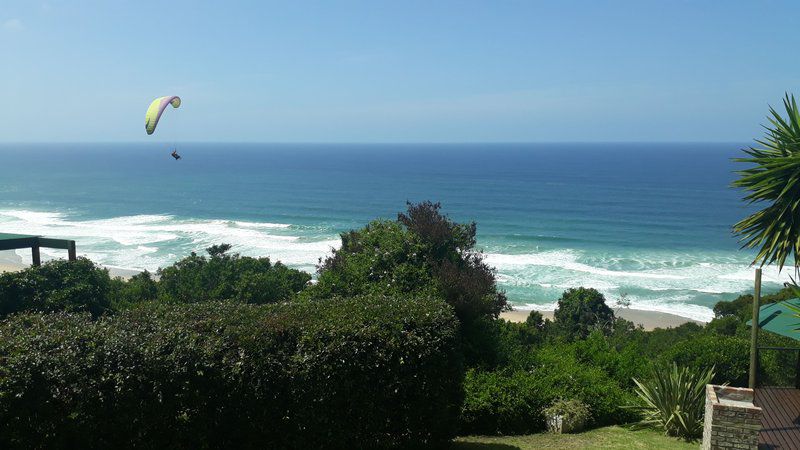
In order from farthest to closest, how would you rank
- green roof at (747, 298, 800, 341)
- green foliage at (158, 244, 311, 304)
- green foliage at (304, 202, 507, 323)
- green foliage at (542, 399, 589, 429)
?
green foliage at (158, 244, 311, 304) < green foliage at (304, 202, 507, 323) < green foliage at (542, 399, 589, 429) < green roof at (747, 298, 800, 341)

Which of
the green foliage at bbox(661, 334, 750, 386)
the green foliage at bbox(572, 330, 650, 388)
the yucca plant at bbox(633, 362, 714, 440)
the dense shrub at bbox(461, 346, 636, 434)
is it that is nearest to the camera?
the yucca plant at bbox(633, 362, 714, 440)

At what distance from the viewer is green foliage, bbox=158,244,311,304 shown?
60.8 feet

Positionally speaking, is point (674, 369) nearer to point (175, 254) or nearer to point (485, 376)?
point (485, 376)

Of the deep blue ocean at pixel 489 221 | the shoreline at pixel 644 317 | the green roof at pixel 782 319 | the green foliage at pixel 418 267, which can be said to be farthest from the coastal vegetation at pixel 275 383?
the shoreline at pixel 644 317

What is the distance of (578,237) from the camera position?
53.1 meters

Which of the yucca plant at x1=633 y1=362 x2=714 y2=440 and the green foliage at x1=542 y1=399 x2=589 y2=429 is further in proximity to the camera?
the green foliage at x1=542 y1=399 x2=589 y2=429

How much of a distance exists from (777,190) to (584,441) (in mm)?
5240

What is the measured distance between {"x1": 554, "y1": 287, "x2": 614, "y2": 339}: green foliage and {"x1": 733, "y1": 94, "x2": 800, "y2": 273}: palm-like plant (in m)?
16.0

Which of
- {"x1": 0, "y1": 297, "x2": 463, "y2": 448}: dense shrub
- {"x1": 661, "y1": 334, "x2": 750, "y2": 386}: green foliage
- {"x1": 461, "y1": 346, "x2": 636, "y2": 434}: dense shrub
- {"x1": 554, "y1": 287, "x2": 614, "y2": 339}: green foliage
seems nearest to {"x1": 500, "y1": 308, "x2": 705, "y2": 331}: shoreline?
{"x1": 554, "y1": 287, "x2": 614, "y2": 339}: green foliage

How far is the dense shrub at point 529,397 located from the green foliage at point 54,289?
8241mm

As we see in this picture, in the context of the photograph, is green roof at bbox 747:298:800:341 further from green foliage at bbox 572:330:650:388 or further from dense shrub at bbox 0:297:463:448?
dense shrub at bbox 0:297:463:448

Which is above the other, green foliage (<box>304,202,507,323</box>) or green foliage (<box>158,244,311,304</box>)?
green foliage (<box>304,202,507,323</box>)

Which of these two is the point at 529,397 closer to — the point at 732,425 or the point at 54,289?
the point at 732,425

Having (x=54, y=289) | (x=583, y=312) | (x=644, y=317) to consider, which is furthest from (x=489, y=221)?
(x=54, y=289)
